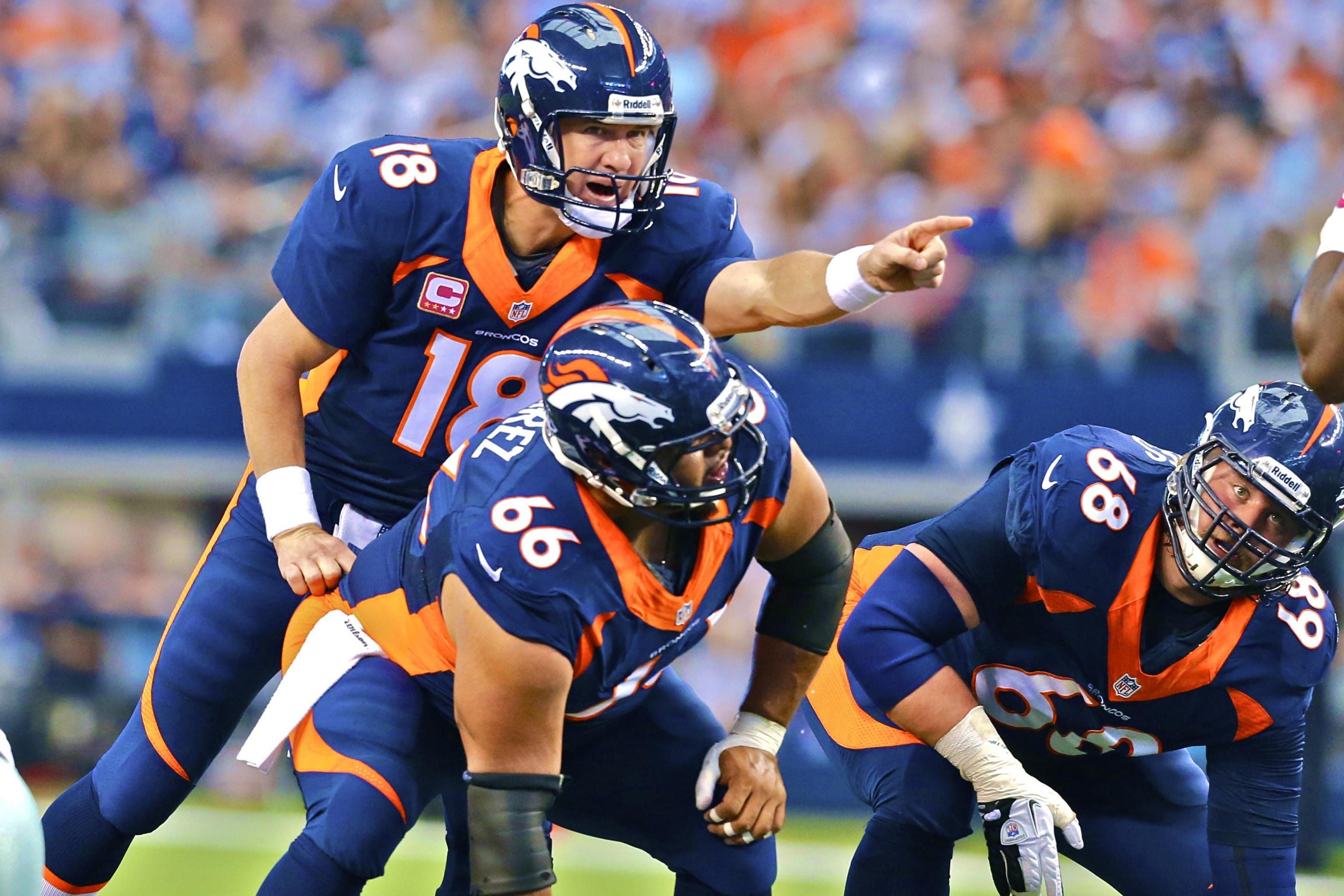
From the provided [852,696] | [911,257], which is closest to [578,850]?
[852,696]

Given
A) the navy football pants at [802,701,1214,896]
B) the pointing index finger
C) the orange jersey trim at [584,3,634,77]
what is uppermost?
the orange jersey trim at [584,3,634,77]

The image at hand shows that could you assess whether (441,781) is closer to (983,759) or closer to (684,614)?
(684,614)

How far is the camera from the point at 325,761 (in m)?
2.62

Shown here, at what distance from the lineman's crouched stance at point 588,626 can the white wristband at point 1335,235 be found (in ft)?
2.87

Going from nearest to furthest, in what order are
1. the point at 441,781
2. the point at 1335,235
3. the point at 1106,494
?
the point at 1335,235 < the point at 441,781 < the point at 1106,494

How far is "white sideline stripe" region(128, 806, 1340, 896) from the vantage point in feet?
17.7

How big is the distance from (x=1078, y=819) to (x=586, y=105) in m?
1.76

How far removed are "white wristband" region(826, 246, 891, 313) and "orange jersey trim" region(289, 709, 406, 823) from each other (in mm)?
1095

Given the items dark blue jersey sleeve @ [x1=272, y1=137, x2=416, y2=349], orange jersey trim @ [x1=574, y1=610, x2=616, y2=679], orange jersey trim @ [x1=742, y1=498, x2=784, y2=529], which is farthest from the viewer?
dark blue jersey sleeve @ [x1=272, y1=137, x2=416, y2=349]

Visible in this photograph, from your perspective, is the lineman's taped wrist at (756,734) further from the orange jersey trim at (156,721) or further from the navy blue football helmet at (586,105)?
the orange jersey trim at (156,721)

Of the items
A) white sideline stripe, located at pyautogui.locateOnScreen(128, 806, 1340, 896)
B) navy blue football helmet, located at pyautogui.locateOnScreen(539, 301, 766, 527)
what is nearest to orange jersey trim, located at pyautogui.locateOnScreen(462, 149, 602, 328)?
navy blue football helmet, located at pyautogui.locateOnScreen(539, 301, 766, 527)

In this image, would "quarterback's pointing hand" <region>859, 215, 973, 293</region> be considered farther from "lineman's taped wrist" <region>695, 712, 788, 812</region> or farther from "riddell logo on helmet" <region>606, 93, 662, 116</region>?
"lineman's taped wrist" <region>695, 712, 788, 812</region>

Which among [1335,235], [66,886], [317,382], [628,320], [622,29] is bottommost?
[66,886]

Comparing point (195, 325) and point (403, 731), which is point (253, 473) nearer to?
point (403, 731)
